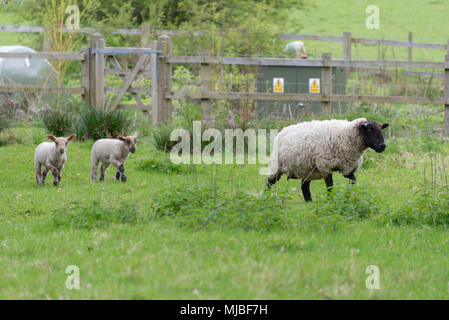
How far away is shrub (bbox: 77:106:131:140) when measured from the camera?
1362cm

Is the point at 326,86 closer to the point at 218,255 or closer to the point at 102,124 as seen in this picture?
the point at 102,124

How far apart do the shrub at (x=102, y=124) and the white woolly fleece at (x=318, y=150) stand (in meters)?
5.14

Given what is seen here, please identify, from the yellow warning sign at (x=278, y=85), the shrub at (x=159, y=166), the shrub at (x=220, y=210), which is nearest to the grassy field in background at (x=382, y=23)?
the yellow warning sign at (x=278, y=85)

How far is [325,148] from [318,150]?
100mm

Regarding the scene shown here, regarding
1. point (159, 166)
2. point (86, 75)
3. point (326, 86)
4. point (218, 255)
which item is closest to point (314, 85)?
point (326, 86)

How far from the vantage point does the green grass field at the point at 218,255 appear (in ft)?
16.5

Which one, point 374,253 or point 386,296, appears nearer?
point 386,296

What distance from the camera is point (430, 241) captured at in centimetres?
671

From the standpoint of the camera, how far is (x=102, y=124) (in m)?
13.6

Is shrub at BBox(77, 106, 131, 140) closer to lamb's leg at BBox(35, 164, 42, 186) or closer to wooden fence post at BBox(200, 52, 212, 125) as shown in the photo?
wooden fence post at BBox(200, 52, 212, 125)

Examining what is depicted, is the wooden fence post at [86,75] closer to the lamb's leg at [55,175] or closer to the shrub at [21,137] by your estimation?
the shrub at [21,137]

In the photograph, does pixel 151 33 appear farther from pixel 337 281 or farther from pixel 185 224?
pixel 337 281

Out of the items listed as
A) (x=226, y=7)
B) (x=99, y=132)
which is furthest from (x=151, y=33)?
(x=99, y=132)

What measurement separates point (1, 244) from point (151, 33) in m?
19.2
